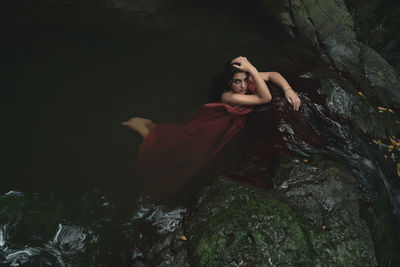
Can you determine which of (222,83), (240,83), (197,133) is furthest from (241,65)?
(197,133)

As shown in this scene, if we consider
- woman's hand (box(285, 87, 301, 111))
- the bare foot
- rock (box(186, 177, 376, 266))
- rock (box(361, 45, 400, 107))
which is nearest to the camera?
rock (box(186, 177, 376, 266))

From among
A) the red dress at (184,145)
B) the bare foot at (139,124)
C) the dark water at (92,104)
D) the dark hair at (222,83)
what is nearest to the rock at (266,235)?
the dark water at (92,104)

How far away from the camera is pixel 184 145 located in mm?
3895

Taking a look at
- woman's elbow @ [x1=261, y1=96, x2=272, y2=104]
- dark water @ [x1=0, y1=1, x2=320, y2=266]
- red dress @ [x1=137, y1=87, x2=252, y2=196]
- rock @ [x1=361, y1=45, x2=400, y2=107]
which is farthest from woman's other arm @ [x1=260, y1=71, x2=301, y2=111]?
rock @ [x1=361, y1=45, x2=400, y2=107]

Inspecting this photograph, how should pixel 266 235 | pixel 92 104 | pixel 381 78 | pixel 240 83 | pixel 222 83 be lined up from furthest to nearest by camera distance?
pixel 381 78 → pixel 222 83 → pixel 92 104 → pixel 240 83 → pixel 266 235

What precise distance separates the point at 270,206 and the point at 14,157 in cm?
295

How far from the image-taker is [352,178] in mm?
3486

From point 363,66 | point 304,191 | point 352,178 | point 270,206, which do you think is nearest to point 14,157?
point 270,206

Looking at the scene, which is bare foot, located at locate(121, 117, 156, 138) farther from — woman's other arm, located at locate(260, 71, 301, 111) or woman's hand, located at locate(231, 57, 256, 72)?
woman's other arm, located at locate(260, 71, 301, 111)

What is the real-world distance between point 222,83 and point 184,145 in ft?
3.80

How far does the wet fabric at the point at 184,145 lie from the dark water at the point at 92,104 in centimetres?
23

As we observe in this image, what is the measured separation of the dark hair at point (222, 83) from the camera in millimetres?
4173

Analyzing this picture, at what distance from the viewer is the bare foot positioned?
4011mm

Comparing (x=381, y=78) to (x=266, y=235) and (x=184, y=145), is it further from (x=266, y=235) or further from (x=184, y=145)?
(x=266, y=235)
